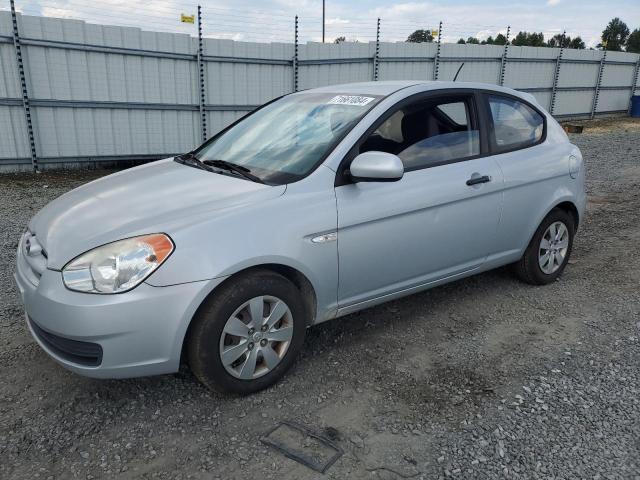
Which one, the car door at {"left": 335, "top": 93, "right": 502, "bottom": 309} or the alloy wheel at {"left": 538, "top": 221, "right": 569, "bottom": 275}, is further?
the alloy wheel at {"left": 538, "top": 221, "right": 569, "bottom": 275}

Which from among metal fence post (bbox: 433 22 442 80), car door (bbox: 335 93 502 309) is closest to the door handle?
car door (bbox: 335 93 502 309)

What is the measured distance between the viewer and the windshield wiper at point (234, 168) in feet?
10.1

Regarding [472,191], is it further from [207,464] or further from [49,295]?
[49,295]

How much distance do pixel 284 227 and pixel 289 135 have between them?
0.91m

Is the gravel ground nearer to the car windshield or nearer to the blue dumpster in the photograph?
the car windshield

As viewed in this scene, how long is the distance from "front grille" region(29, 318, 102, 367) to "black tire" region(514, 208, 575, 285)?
3313 mm

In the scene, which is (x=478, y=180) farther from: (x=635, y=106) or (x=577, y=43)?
(x=577, y=43)

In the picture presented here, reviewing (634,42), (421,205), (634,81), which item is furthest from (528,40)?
(421,205)

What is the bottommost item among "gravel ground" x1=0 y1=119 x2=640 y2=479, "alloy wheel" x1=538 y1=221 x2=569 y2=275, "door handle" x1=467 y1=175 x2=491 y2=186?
"gravel ground" x1=0 y1=119 x2=640 y2=479

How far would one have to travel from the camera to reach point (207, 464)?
2.38 m

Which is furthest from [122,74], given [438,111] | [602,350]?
[602,350]

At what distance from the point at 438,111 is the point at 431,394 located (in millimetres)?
1911

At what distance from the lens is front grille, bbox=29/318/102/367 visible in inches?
97.9

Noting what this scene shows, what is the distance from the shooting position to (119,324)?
7.95 feet
